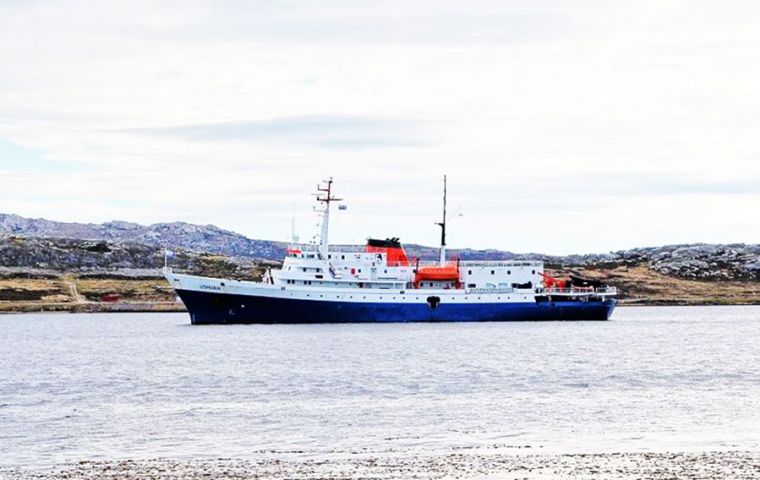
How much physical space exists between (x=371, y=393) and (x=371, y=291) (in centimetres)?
5576

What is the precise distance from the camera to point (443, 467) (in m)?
32.5

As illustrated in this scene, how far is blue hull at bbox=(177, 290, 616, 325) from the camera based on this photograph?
10762cm

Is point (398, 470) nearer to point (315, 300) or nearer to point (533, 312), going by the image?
point (315, 300)

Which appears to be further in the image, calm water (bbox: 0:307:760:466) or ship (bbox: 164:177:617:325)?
ship (bbox: 164:177:617:325)

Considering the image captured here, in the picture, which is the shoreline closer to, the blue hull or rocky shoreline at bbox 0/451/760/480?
the blue hull

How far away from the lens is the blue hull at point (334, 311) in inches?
4237

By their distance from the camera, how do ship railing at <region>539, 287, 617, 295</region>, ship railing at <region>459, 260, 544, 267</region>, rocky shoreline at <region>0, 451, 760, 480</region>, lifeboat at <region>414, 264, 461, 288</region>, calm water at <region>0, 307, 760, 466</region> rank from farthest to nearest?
ship railing at <region>539, 287, 617, 295</region> → ship railing at <region>459, 260, 544, 267</region> → lifeboat at <region>414, 264, 461, 288</region> → calm water at <region>0, 307, 760, 466</region> → rocky shoreline at <region>0, 451, 760, 480</region>

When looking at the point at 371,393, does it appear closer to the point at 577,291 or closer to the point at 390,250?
the point at 390,250

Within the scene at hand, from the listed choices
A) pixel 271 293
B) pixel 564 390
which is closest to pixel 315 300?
pixel 271 293


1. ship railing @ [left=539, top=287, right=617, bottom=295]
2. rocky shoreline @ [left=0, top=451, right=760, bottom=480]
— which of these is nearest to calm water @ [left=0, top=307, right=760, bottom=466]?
rocky shoreline @ [left=0, top=451, right=760, bottom=480]

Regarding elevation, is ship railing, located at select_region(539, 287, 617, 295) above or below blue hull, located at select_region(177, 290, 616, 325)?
above

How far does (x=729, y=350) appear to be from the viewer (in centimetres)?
7944

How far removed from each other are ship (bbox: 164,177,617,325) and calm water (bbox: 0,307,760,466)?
725 cm

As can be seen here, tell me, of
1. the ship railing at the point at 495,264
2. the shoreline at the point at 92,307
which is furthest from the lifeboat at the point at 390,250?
the shoreline at the point at 92,307
